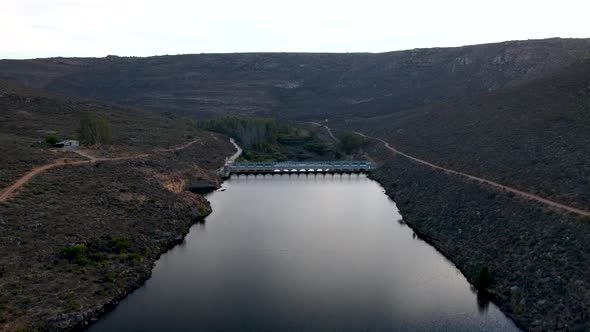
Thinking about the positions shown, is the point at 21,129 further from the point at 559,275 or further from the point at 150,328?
the point at 559,275

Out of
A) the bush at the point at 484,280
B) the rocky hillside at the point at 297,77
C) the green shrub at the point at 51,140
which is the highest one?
the rocky hillside at the point at 297,77

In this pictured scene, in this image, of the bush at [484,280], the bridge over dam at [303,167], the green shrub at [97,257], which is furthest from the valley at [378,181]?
the bridge over dam at [303,167]

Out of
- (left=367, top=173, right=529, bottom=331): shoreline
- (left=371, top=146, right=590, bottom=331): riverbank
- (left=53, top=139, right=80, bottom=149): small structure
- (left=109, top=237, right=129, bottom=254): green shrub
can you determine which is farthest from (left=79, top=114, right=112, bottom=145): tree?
(left=371, top=146, right=590, bottom=331): riverbank

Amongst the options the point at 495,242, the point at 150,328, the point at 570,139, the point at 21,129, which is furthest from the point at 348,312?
the point at 21,129

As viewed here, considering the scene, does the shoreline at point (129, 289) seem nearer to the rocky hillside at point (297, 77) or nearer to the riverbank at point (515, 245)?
the riverbank at point (515, 245)

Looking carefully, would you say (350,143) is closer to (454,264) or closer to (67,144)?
(67,144)

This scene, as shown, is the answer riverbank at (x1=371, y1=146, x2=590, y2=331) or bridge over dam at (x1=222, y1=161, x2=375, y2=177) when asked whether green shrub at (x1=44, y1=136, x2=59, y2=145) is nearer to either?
bridge over dam at (x1=222, y1=161, x2=375, y2=177)
